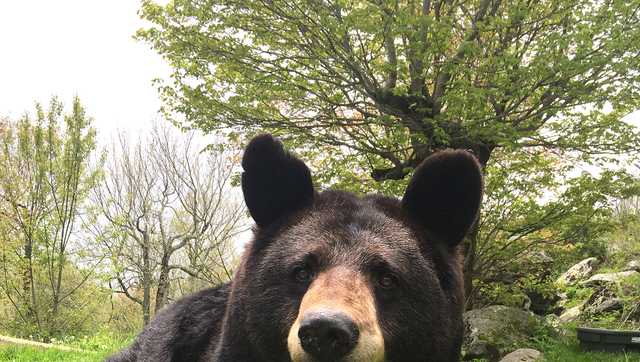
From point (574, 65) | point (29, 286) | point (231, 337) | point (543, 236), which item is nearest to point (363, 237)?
point (231, 337)

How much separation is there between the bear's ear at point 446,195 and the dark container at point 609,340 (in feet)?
25.4

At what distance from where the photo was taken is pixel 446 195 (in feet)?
8.21

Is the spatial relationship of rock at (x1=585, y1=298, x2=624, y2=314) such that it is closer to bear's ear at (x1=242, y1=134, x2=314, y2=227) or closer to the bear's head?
the bear's head

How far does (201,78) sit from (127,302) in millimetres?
21823

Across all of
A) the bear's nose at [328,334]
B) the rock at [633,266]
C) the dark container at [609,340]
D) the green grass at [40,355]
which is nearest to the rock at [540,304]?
the rock at [633,266]

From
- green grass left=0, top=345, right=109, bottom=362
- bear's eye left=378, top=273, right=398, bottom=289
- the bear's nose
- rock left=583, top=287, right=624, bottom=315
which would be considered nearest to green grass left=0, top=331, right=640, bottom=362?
green grass left=0, top=345, right=109, bottom=362

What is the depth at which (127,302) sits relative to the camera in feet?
93.5

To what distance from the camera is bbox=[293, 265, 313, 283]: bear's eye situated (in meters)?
2.18

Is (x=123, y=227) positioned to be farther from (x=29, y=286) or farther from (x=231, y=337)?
(x=231, y=337)

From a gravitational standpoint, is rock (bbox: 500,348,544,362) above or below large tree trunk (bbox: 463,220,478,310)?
below

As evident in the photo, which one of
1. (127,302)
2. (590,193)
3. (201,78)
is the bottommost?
(127,302)

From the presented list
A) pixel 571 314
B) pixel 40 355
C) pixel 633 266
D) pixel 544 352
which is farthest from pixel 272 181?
pixel 633 266

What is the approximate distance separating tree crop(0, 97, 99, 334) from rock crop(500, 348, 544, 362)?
1703 cm

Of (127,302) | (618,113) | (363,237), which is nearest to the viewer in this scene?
(363,237)
